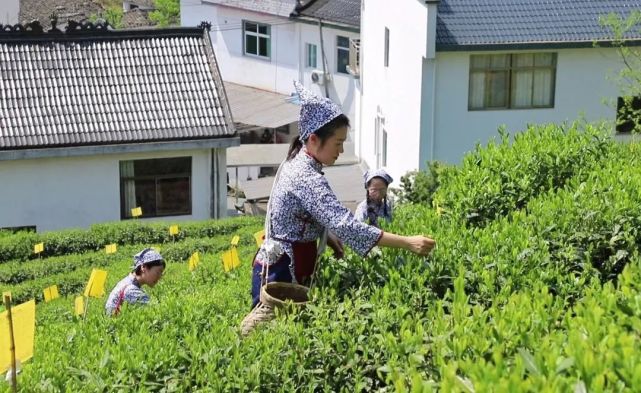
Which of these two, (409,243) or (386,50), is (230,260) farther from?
(386,50)

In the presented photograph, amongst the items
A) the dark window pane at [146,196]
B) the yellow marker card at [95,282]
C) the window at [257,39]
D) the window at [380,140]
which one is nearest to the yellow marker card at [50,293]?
the yellow marker card at [95,282]

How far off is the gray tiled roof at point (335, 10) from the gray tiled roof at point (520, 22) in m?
9.15

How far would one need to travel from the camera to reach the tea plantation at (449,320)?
12.9 ft

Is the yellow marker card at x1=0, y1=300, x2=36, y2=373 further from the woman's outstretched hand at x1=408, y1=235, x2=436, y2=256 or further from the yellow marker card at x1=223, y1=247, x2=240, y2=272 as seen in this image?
the yellow marker card at x1=223, y1=247, x2=240, y2=272

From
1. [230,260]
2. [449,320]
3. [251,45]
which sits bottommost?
[230,260]

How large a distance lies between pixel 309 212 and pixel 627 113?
1946 centimetres

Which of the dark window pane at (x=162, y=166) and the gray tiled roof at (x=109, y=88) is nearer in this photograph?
the gray tiled roof at (x=109, y=88)

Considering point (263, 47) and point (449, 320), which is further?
point (263, 47)

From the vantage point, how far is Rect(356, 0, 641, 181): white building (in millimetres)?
23047

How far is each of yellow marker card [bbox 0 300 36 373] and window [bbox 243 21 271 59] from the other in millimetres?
32897

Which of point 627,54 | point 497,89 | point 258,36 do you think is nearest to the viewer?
point 627,54

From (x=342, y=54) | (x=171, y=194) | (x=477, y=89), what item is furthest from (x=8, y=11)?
(x=477, y=89)

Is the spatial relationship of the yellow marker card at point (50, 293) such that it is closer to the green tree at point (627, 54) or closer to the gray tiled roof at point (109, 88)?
the gray tiled roof at point (109, 88)

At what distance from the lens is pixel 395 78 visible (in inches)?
1004
